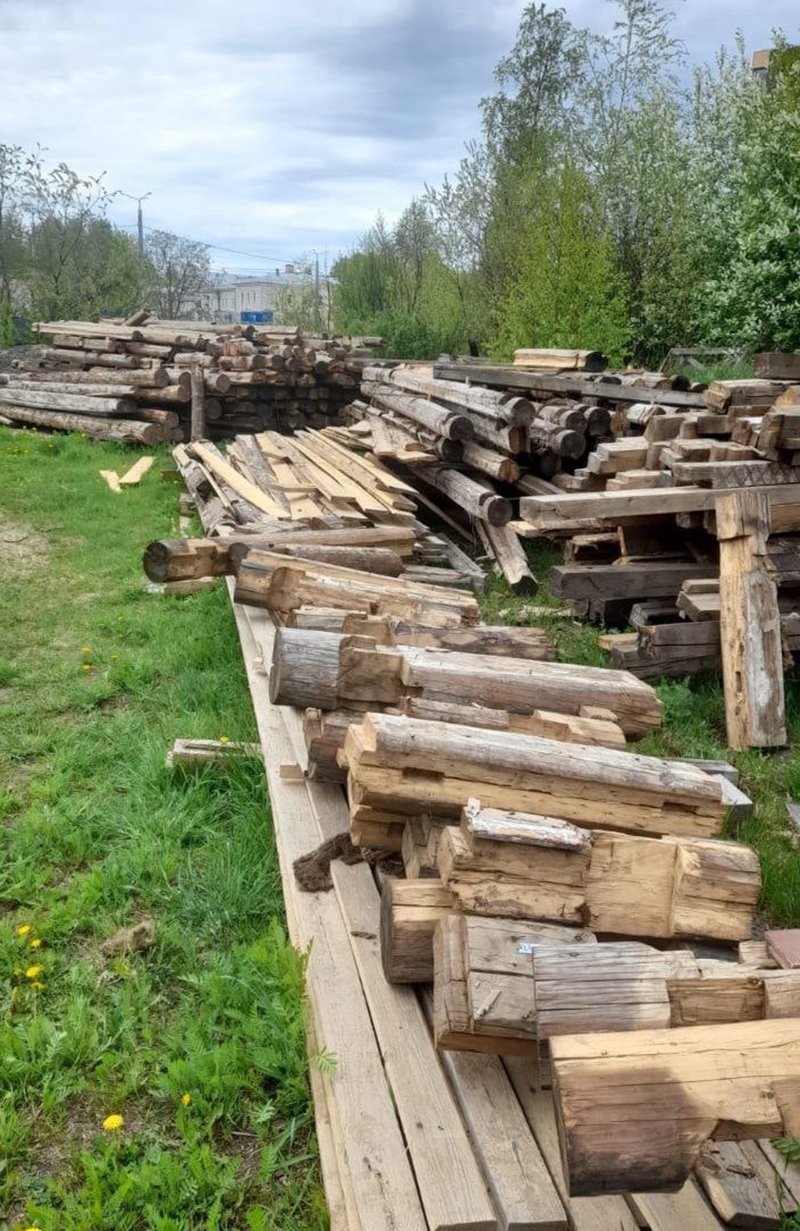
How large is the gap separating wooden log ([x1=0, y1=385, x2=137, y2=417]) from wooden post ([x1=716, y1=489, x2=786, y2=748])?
11452 mm

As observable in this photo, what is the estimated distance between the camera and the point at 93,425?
15320 millimetres

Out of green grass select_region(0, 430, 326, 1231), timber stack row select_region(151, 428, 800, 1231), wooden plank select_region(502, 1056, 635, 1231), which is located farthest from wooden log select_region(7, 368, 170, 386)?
wooden plank select_region(502, 1056, 635, 1231)

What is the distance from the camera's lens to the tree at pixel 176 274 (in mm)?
31438

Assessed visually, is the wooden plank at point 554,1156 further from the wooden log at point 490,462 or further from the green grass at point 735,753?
the wooden log at point 490,462

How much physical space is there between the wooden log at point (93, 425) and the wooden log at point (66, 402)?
0.10m

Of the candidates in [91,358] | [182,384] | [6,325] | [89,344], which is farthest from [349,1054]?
[6,325]

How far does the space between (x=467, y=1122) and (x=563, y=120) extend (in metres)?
27.2

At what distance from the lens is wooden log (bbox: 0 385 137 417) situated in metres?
15.1

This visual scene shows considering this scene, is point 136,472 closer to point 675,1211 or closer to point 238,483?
point 238,483

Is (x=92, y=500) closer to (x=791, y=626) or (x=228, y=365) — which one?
(x=228, y=365)

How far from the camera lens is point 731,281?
49.6 ft

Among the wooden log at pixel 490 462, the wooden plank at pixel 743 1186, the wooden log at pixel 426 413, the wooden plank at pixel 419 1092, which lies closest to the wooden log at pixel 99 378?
the wooden log at pixel 426 413

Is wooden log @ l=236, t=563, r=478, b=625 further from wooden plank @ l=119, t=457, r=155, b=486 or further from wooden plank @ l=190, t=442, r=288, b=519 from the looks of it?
wooden plank @ l=119, t=457, r=155, b=486

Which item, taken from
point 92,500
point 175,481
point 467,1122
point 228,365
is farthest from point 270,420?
point 467,1122
